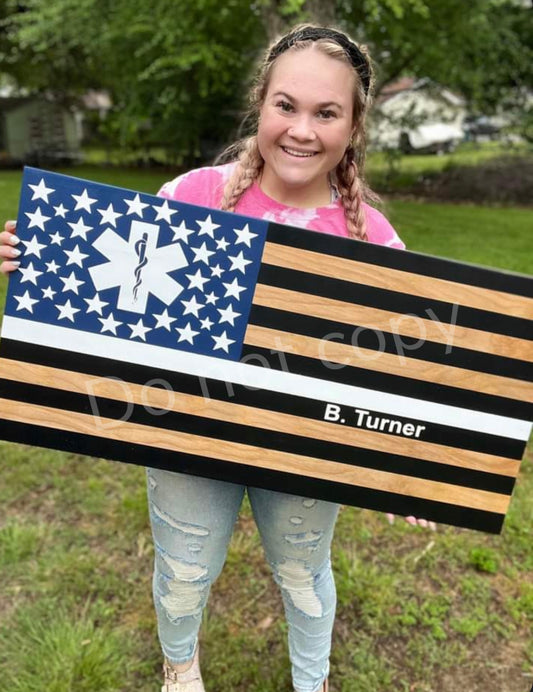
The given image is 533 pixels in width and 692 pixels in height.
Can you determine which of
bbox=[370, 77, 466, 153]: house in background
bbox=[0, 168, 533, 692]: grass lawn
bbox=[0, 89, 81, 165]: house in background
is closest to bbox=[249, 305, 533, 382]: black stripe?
bbox=[0, 168, 533, 692]: grass lawn

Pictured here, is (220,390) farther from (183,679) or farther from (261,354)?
(183,679)

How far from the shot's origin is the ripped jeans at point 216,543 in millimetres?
1640

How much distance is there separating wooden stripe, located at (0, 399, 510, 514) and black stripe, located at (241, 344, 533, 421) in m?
0.24

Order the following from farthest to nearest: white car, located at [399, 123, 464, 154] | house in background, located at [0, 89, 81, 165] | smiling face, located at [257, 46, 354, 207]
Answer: white car, located at [399, 123, 464, 154], house in background, located at [0, 89, 81, 165], smiling face, located at [257, 46, 354, 207]

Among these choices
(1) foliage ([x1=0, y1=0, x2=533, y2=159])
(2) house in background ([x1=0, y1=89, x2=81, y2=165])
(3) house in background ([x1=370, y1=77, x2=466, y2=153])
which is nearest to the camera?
(1) foliage ([x1=0, y1=0, x2=533, y2=159])

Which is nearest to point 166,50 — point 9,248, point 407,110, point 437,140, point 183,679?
point 407,110

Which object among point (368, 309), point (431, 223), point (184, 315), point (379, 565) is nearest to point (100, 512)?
point (379, 565)

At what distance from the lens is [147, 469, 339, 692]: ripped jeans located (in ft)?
5.38

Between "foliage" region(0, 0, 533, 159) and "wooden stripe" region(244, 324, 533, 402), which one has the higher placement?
"foliage" region(0, 0, 533, 159)

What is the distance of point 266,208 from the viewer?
161 centimetres

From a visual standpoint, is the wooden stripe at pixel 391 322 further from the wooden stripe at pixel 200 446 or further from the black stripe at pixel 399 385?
the wooden stripe at pixel 200 446

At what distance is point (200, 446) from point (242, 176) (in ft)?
2.49

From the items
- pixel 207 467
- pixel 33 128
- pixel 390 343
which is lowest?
pixel 33 128

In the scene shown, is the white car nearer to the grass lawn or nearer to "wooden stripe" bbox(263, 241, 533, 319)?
the grass lawn
